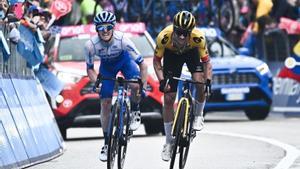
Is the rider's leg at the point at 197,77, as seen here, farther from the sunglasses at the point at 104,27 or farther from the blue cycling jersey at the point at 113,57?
the sunglasses at the point at 104,27

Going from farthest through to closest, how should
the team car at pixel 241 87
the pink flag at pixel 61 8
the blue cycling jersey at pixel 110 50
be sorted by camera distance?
the team car at pixel 241 87 < the pink flag at pixel 61 8 < the blue cycling jersey at pixel 110 50

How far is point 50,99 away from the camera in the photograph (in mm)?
21078

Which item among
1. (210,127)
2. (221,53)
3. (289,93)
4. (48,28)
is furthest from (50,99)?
(289,93)

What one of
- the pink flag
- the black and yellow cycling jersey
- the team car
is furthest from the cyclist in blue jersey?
the team car

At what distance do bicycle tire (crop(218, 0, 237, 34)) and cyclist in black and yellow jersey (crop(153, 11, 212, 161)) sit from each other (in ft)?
47.0

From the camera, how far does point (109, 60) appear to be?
1450 centimetres

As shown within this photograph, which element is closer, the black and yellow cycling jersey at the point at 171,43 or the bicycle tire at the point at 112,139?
the bicycle tire at the point at 112,139

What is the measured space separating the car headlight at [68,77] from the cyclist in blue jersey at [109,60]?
6064mm

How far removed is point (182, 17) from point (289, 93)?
14.0 m

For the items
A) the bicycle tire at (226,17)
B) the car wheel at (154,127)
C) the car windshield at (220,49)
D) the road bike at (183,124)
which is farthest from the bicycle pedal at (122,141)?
the bicycle tire at (226,17)

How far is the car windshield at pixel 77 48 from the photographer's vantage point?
21.8m

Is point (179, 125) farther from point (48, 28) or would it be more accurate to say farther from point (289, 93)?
point (289, 93)

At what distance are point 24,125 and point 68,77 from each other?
5.73 metres

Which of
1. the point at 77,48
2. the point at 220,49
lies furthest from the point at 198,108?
the point at 220,49
